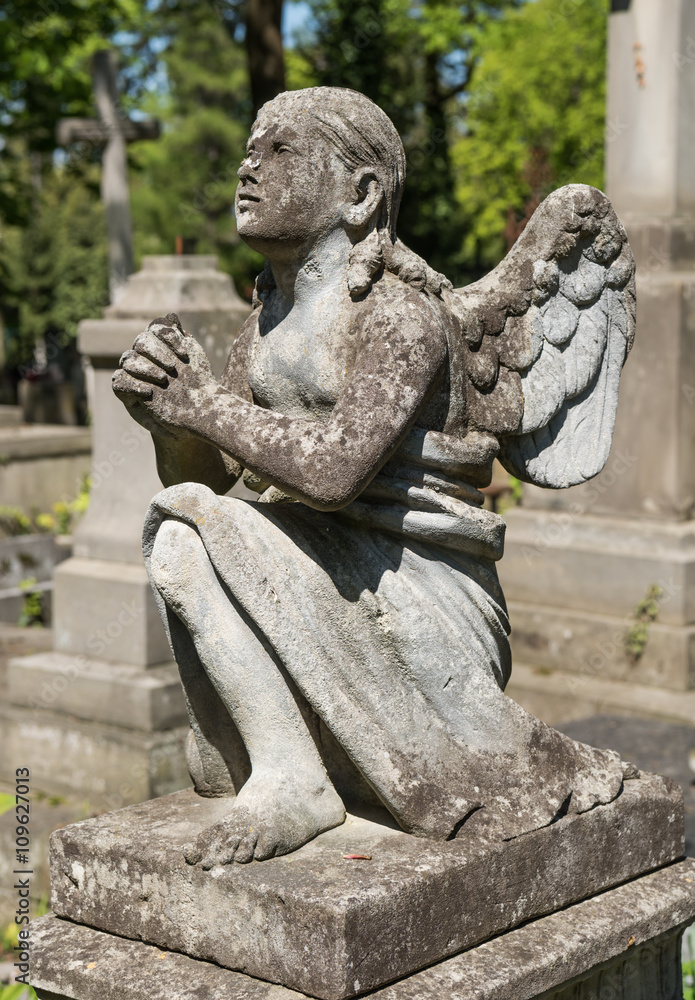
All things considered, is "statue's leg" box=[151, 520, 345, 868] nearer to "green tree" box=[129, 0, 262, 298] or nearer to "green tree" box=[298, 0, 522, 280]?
"green tree" box=[298, 0, 522, 280]

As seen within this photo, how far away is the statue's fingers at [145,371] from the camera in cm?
287

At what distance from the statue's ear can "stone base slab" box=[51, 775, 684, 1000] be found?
1.39 meters

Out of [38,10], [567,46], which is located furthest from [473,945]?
[567,46]

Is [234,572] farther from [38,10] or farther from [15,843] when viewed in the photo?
[38,10]

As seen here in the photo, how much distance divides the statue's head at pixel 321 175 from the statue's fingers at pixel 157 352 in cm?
31

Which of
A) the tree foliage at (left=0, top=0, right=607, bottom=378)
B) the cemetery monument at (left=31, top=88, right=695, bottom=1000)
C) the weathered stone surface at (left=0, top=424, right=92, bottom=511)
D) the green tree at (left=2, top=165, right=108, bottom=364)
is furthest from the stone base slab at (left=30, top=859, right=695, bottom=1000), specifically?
the green tree at (left=2, top=165, right=108, bottom=364)

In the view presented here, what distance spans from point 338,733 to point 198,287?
3.94 metres

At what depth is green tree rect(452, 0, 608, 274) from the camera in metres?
23.7

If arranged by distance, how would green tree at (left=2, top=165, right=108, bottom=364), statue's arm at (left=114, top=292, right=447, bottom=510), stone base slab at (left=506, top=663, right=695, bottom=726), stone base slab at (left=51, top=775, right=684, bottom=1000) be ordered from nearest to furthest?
stone base slab at (left=51, top=775, right=684, bottom=1000), statue's arm at (left=114, top=292, right=447, bottom=510), stone base slab at (left=506, top=663, right=695, bottom=726), green tree at (left=2, top=165, right=108, bottom=364)

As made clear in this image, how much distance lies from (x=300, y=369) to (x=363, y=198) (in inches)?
16.2

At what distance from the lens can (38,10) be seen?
44.4ft

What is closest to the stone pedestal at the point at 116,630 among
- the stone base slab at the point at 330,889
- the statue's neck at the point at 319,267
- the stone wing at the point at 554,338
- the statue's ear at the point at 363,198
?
the stone base slab at the point at 330,889

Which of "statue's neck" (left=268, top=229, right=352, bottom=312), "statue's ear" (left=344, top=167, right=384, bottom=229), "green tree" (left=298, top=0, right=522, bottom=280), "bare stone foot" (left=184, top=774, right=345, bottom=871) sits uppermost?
"green tree" (left=298, top=0, right=522, bottom=280)

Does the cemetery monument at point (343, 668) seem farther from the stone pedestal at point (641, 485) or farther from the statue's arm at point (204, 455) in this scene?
the stone pedestal at point (641, 485)
